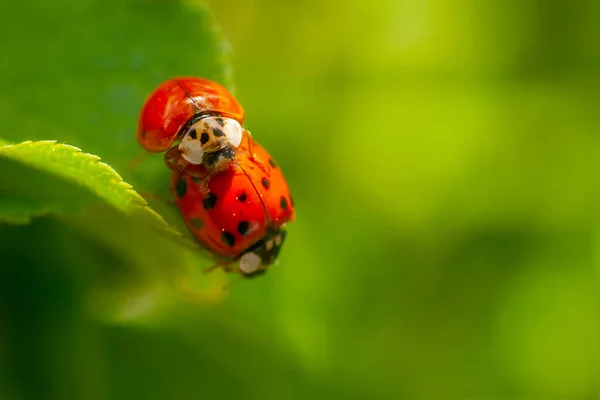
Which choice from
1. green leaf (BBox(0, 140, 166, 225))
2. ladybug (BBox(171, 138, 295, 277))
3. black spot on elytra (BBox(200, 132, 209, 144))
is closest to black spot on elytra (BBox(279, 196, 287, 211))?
ladybug (BBox(171, 138, 295, 277))

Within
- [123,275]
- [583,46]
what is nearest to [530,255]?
[583,46]

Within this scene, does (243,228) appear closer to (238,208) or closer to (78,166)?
(238,208)

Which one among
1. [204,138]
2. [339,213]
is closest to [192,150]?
[204,138]

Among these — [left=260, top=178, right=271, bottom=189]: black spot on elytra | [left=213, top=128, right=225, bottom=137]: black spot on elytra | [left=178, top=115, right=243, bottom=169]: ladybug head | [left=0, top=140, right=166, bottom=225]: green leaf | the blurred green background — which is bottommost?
the blurred green background

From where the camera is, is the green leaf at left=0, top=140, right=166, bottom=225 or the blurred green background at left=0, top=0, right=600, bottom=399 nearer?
the green leaf at left=0, top=140, right=166, bottom=225

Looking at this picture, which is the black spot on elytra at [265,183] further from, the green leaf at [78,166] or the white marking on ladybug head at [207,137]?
the green leaf at [78,166]

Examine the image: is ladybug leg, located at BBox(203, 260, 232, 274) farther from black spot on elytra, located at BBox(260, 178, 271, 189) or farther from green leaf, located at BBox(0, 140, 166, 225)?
green leaf, located at BBox(0, 140, 166, 225)
